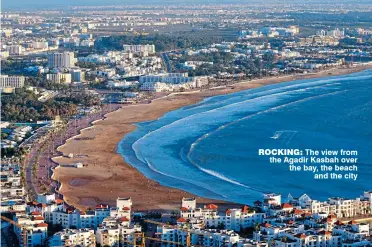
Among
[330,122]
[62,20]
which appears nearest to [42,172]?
[330,122]

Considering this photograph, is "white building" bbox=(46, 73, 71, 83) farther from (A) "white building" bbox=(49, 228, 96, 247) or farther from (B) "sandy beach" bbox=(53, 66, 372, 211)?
(A) "white building" bbox=(49, 228, 96, 247)

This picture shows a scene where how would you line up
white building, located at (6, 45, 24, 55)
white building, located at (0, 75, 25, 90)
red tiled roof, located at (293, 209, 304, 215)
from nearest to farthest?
red tiled roof, located at (293, 209, 304, 215) < white building, located at (0, 75, 25, 90) < white building, located at (6, 45, 24, 55)

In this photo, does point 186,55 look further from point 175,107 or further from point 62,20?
point 62,20

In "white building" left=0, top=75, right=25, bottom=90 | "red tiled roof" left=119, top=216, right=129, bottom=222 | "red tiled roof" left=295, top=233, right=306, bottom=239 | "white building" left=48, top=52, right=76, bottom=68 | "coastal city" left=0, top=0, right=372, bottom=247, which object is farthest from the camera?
"white building" left=48, top=52, right=76, bottom=68

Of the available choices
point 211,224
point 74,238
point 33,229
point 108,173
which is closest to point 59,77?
point 108,173

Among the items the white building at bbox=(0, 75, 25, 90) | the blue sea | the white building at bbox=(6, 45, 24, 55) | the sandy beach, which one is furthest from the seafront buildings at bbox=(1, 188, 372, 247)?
the white building at bbox=(6, 45, 24, 55)

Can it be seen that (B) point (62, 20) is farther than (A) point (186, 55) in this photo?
Yes

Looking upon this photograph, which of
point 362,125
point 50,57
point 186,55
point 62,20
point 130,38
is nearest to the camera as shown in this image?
point 362,125
